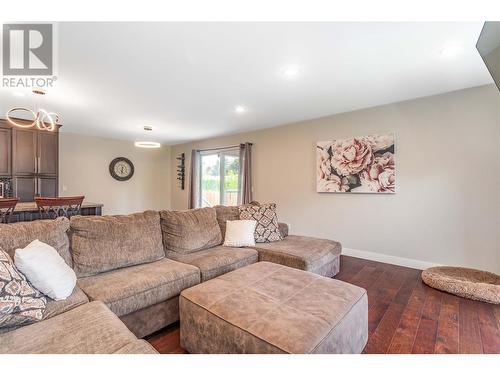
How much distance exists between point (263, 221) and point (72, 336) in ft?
7.44

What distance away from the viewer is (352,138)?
12.3 ft

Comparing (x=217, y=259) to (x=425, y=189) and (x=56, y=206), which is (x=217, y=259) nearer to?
(x=56, y=206)

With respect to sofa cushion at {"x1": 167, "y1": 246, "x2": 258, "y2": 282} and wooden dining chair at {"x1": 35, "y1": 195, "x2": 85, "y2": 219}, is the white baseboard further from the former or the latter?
wooden dining chair at {"x1": 35, "y1": 195, "x2": 85, "y2": 219}

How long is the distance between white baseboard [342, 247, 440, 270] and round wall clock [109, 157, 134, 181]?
5389mm

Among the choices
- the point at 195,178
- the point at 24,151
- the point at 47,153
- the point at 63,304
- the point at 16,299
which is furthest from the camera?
the point at 195,178

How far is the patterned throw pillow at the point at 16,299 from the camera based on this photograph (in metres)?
1.22

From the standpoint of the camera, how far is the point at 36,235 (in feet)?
5.60

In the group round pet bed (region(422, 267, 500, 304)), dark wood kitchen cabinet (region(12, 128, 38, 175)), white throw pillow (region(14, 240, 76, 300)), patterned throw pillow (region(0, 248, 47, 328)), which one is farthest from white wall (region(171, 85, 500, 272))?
dark wood kitchen cabinet (region(12, 128, 38, 175))

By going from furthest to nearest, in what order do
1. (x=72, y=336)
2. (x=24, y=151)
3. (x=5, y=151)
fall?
(x=24, y=151) < (x=5, y=151) < (x=72, y=336)

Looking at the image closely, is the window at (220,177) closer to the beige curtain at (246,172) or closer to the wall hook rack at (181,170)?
the beige curtain at (246,172)

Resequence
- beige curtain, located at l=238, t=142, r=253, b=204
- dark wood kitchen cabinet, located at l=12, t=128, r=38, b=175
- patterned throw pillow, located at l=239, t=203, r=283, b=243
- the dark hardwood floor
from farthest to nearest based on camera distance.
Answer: beige curtain, located at l=238, t=142, r=253, b=204, dark wood kitchen cabinet, located at l=12, t=128, r=38, b=175, patterned throw pillow, located at l=239, t=203, r=283, b=243, the dark hardwood floor

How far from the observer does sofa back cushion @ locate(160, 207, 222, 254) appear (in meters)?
2.53

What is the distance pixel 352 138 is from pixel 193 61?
8.52ft

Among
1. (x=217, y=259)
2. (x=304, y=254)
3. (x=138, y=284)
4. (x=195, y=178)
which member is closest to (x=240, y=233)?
(x=217, y=259)
